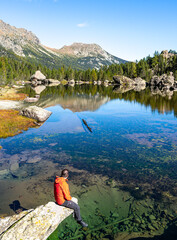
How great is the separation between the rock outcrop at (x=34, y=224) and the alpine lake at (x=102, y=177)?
3.40 ft

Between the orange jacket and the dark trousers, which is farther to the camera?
the dark trousers

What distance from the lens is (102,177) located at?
1423 centimetres

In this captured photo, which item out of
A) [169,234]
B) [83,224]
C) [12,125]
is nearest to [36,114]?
[12,125]

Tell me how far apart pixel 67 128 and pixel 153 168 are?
16.6 m

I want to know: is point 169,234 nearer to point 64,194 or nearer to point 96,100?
point 64,194

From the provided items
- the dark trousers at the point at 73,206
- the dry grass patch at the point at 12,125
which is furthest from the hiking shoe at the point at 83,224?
the dry grass patch at the point at 12,125

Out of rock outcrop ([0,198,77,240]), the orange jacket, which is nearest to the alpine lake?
rock outcrop ([0,198,77,240])

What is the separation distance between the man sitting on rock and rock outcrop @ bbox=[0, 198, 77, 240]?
1.21 ft

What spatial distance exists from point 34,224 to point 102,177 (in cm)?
724

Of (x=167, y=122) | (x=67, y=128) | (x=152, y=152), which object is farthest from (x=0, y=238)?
(x=167, y=122)

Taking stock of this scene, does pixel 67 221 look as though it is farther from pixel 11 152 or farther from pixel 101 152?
pixel 11 152

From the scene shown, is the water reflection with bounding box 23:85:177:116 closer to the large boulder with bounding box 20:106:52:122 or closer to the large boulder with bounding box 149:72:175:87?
the large boulder with bounding box 20:106:52:122

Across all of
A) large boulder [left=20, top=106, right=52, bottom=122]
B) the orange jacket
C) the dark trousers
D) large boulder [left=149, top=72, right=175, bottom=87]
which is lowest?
the dark trousers

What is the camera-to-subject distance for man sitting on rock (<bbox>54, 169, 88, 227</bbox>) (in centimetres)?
913
